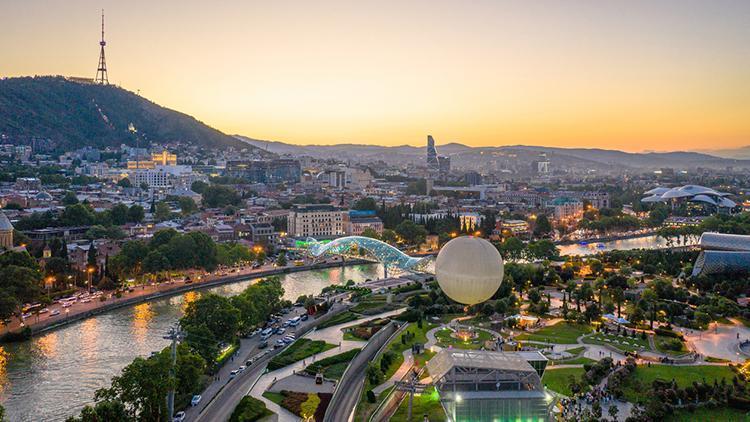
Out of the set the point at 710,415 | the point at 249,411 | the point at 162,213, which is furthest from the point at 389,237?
the point at 710,415

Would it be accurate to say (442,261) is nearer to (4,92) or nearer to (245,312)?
(245,312)

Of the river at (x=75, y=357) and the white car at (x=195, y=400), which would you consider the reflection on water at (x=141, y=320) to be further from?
the white car at (x=195, y=400)

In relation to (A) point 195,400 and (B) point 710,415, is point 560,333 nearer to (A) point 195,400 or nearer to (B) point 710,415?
(B) point 710,415

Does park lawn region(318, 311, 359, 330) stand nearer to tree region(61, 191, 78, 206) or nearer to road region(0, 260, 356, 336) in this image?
road region(0, 260, 356, 336)

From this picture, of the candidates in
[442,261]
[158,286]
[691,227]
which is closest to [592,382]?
[442,261]

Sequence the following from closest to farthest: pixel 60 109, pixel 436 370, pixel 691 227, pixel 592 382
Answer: pixel 436 370
pixel 592 382
pixel 691 227
pixel 60 109

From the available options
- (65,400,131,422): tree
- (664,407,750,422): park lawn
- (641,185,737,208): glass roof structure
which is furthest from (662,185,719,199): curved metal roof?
(65,400,131,422): tree
